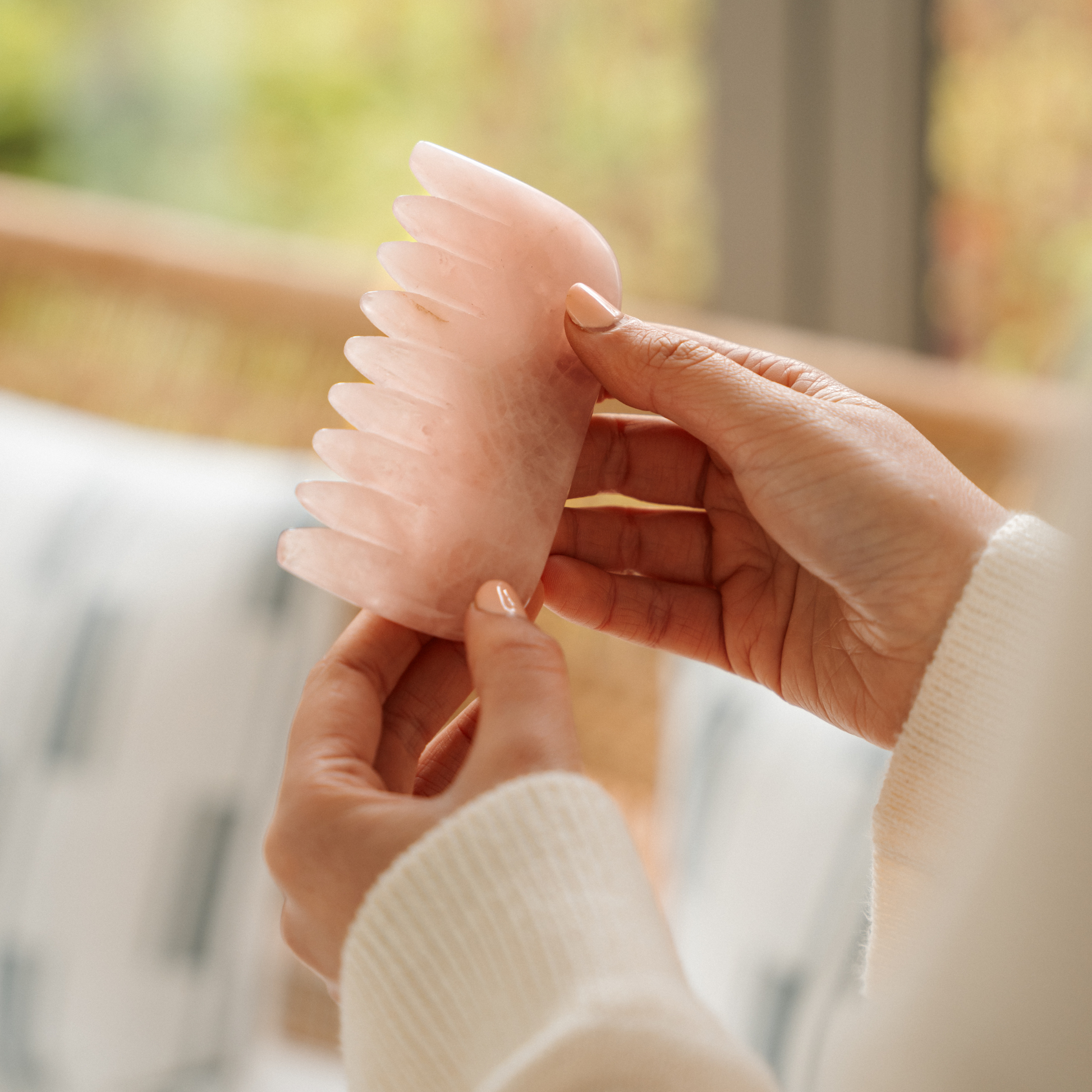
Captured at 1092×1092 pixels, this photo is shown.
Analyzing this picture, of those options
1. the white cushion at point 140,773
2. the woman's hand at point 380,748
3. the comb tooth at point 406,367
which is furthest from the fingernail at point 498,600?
the white cushion at point 140,773

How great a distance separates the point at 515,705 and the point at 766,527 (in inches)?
8.6

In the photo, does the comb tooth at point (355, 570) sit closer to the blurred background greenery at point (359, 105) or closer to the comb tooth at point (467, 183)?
the comb tooth at point (467, 183)

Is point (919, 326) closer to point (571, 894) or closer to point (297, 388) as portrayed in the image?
point (297, 388)

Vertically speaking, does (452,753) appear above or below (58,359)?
below

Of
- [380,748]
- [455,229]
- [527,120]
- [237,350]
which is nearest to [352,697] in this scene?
[380,748]

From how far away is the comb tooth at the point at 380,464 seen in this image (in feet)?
1.99

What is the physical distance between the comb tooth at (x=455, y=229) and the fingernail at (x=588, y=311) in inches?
1.8

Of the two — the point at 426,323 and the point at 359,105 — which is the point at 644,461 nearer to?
the point at 426,323

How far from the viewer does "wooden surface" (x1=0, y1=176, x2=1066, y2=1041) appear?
120 cm

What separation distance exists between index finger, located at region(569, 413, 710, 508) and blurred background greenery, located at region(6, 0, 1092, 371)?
80cm

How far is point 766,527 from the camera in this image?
24.9 inches

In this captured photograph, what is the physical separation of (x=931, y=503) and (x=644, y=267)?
114 centimetres

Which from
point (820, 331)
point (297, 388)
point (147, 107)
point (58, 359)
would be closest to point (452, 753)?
point (297, 388)

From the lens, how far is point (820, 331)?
5.20ft
